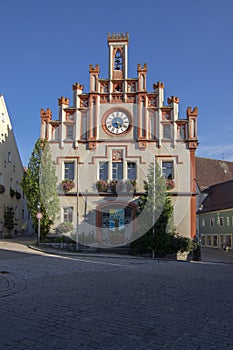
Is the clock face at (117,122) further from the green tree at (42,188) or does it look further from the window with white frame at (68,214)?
the window with white frame at (68,214)

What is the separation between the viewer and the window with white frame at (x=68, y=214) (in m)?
27.6

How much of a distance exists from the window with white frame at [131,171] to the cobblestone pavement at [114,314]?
16914 mm

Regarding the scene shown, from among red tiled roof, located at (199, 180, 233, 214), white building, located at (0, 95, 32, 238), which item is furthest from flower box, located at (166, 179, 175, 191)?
white building, located at (0, 95, 32, 238)

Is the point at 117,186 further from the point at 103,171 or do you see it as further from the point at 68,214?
the point at 68,214

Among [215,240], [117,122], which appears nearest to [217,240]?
[215,240]

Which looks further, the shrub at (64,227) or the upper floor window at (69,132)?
Answer: the upper floor window at (69,132)

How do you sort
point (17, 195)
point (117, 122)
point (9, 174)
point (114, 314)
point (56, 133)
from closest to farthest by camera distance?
point (114, 314), point (117, 122), point (56, 133), point (9, 174), point (17, 195)

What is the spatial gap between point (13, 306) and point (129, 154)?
21476mm

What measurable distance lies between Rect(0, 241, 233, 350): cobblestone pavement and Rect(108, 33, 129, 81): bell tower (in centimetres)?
2096

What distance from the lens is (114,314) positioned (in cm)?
662

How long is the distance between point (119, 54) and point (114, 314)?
2599 centimetres

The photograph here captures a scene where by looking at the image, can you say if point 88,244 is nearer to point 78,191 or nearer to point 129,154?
point 78,191

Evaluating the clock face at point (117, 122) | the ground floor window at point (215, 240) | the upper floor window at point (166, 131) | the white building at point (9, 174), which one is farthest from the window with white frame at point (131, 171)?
the ground floor window at point (215, 240)

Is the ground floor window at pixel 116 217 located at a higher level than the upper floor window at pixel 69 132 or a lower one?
lower
